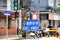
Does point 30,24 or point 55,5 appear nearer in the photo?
point 30,24

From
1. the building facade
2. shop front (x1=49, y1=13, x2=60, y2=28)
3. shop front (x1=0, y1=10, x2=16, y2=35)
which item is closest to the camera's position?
shop front (x1=0, y1=10, x2=16, y2=35)

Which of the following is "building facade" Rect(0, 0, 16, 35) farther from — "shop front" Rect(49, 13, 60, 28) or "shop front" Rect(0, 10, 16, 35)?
"shop front" Rect(49, 13, 60, 28)

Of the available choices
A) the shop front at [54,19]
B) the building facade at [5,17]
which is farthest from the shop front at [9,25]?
the shop front at [54,19]

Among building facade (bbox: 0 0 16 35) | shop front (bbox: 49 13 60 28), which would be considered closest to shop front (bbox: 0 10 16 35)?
building facade (bbox: 0 0 16 35)

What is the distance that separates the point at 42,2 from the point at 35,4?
4.16 feet

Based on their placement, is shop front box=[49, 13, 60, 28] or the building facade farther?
shop front box=[49, 13, 60, 28]

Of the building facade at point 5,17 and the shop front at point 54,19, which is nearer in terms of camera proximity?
the building facade at point 5,17

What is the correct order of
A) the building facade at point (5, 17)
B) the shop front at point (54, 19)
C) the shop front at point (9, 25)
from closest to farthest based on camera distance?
the shop front at point (9, 25), the building facade at point (5, 17), the shop front at point (54, 19)

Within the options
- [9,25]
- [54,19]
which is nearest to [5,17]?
[9,25]

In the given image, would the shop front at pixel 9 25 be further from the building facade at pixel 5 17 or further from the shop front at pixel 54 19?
the shop front at pixel 54 19

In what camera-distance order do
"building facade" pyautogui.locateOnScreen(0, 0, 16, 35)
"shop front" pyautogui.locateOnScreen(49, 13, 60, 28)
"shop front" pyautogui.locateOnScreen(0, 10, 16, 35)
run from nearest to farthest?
1. "shop front" pyautogui.locateOnScreen(0, 10, 16, 35)
2. "building facade" pyautogui.locateOnScreen(0, 0, 16, 35)
3. "shop front" pyautogui.locateOnScreen(49, 13, 60, 28)

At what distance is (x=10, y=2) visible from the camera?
88.6ft

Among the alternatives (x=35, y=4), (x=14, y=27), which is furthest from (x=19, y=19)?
(x=35, y=4)

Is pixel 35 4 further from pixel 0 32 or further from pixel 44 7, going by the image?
pixel 0 32
